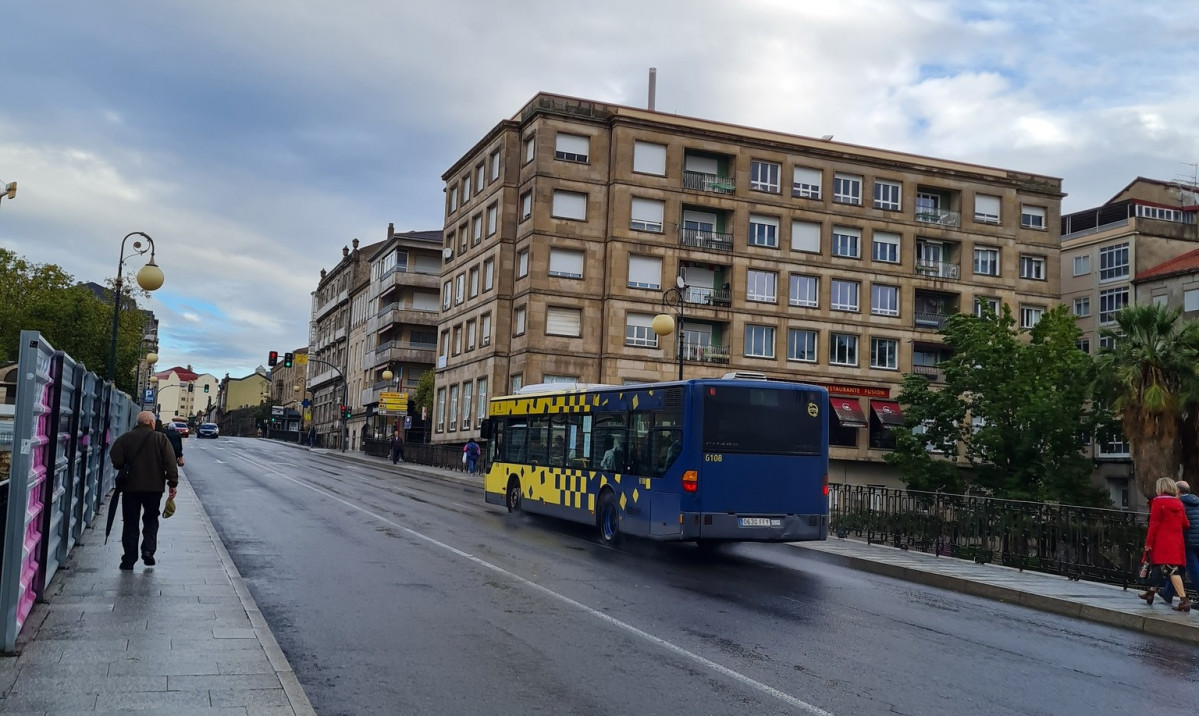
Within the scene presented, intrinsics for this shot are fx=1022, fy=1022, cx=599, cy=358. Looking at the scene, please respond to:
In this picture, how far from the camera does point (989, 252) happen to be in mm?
59219

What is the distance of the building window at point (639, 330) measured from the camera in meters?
52.0

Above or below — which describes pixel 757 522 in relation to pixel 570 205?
below

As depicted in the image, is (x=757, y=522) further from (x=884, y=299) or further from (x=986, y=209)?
(x=986, y=209)

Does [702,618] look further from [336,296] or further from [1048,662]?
[336,296]

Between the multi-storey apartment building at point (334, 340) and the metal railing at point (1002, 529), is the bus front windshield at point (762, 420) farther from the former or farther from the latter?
the multi-storey apartment building at point (334, 340)

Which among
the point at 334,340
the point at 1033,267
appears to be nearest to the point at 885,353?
the point at 1033,267

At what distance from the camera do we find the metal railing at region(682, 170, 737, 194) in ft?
177

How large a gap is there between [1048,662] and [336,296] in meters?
101

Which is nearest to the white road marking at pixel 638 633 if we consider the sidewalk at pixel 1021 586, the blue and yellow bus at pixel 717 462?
the blue and yellow bus at pixel 717 462

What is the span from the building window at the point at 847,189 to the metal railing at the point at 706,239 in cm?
696

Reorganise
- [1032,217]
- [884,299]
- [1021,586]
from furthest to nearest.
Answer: [1032,217] < [884,299] < [1021,586]

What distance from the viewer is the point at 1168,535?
41.7 feet

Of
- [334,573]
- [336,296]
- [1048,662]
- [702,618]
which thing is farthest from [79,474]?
[336,296]

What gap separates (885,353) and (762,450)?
42810mm
